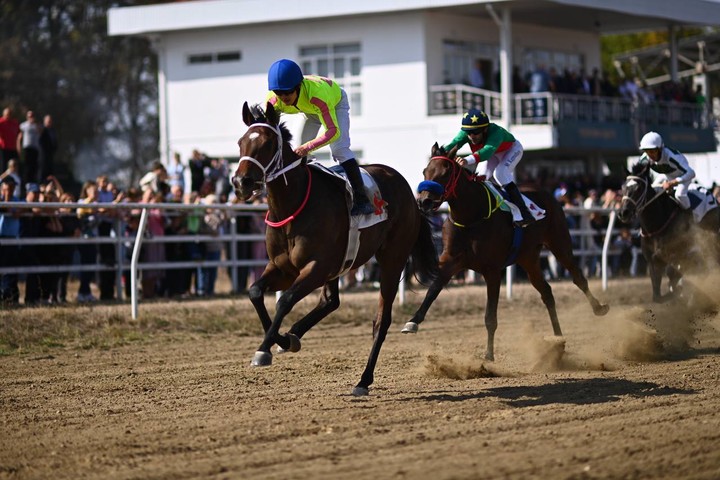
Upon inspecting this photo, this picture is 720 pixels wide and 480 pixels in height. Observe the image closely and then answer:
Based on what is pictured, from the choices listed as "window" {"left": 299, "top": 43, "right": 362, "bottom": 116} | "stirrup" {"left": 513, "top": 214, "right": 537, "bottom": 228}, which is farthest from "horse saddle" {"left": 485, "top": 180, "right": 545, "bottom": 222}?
"window" {"left": 299, "top": 43, "right": 362, "bottom": 116}

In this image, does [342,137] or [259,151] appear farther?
[342,137]

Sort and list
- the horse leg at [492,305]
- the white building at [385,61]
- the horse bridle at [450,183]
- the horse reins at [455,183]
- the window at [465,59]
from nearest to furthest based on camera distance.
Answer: the horse bridle at [450,183]
the horse reins at [455,183]
the horse leg at [492,305]
the white building at [385,61]
the window at [465,59]

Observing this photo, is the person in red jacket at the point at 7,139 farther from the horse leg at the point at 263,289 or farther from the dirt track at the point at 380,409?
the horse leg at the point at 263,289

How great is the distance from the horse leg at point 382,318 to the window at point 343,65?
19.0 meters

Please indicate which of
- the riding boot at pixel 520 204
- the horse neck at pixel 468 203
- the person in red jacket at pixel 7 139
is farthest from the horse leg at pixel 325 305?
the person in red jacket at pixel 7 139

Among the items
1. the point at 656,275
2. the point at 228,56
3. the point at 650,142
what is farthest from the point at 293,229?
the point at 228,56

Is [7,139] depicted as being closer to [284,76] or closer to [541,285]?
[541,285]

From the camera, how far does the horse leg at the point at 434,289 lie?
9.91 meters

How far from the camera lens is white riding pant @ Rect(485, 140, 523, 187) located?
1152cm

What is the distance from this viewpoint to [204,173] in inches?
808

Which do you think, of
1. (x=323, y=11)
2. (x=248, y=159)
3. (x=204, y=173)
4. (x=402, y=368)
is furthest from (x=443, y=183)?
(x=323, y=11)

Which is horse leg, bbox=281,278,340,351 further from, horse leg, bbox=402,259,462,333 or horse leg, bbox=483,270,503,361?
horse leg, bbox=483,270,503,361

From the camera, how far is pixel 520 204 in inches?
446

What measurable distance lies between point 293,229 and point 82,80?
37180 mm
